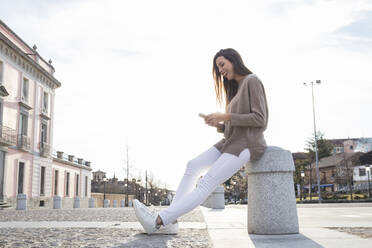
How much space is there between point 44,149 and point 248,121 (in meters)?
26.0

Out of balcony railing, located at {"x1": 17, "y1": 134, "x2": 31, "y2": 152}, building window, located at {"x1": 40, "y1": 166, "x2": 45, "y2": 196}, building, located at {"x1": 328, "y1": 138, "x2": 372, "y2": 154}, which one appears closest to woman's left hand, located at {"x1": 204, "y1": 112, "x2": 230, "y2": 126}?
balcony railing, located at {"x1": 17, "y1": 134, "x2": 31, "y2": 152}

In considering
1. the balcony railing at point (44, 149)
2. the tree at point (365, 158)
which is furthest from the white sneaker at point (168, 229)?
the tree at point (365, 158)

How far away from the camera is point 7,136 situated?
21.6 metres

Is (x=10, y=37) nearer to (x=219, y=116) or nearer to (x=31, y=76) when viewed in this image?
(x=31, y=76)

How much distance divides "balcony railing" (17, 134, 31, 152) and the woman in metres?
22.5

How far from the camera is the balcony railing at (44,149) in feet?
86.6

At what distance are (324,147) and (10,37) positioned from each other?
64.8 metres

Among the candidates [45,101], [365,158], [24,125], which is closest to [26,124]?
[24,125]

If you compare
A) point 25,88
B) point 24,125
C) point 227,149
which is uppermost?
point 25,88

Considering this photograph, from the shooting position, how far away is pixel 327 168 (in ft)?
225

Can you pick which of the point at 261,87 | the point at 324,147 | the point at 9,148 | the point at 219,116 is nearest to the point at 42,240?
the point at 219,116

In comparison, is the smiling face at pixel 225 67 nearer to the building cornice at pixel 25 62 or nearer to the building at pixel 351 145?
the building cornice at pixel 25 62

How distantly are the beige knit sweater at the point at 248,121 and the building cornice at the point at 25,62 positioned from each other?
67.5 feet

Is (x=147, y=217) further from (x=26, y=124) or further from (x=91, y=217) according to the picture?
(x=26, y=124)
